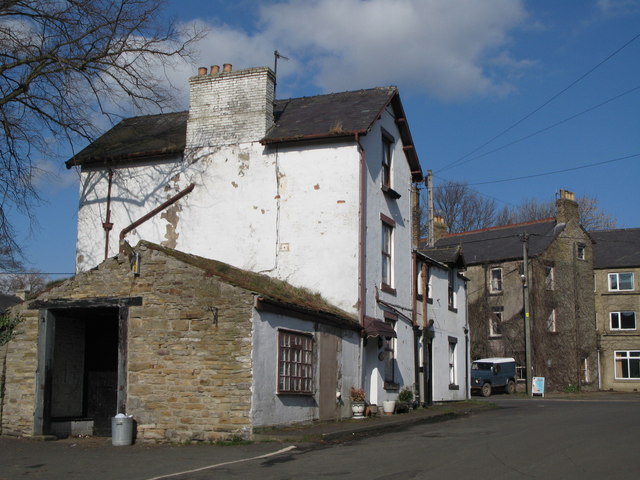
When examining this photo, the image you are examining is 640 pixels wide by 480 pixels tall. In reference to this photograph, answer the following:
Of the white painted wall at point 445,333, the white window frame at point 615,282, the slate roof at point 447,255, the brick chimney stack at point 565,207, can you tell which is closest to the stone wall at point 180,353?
the white painted wall at point 445,333

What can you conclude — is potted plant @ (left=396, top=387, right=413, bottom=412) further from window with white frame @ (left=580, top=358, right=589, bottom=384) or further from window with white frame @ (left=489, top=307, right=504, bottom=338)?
window with white frame @ (left=580, top=358, right=589, bottom=384)

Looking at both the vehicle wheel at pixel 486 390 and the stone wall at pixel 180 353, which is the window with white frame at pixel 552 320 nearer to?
the vehicle wheel at pixel 486 390

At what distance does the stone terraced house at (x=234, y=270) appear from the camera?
15.2m

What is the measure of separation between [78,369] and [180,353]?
4452 mm

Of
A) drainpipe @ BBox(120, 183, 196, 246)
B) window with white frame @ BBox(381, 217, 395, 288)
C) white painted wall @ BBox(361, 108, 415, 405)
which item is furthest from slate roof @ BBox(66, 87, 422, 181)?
window with white frame @ BBox(381, 217, 395, 288)

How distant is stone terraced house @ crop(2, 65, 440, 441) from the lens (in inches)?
600

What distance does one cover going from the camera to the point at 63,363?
703 inches

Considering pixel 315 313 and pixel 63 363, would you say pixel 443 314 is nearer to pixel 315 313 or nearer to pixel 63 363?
pixel 315 313

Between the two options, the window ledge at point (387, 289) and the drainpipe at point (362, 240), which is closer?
the drainpipe at point (362, 240)

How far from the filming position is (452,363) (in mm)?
29062

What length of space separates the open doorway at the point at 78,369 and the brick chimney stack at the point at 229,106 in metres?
A: 6.79

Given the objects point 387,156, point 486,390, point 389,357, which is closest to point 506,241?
point 486,390

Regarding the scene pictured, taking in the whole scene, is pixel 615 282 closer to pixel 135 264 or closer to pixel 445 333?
pixel 445 333

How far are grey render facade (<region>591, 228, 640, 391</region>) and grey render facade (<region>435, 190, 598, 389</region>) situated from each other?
37.7 inches
